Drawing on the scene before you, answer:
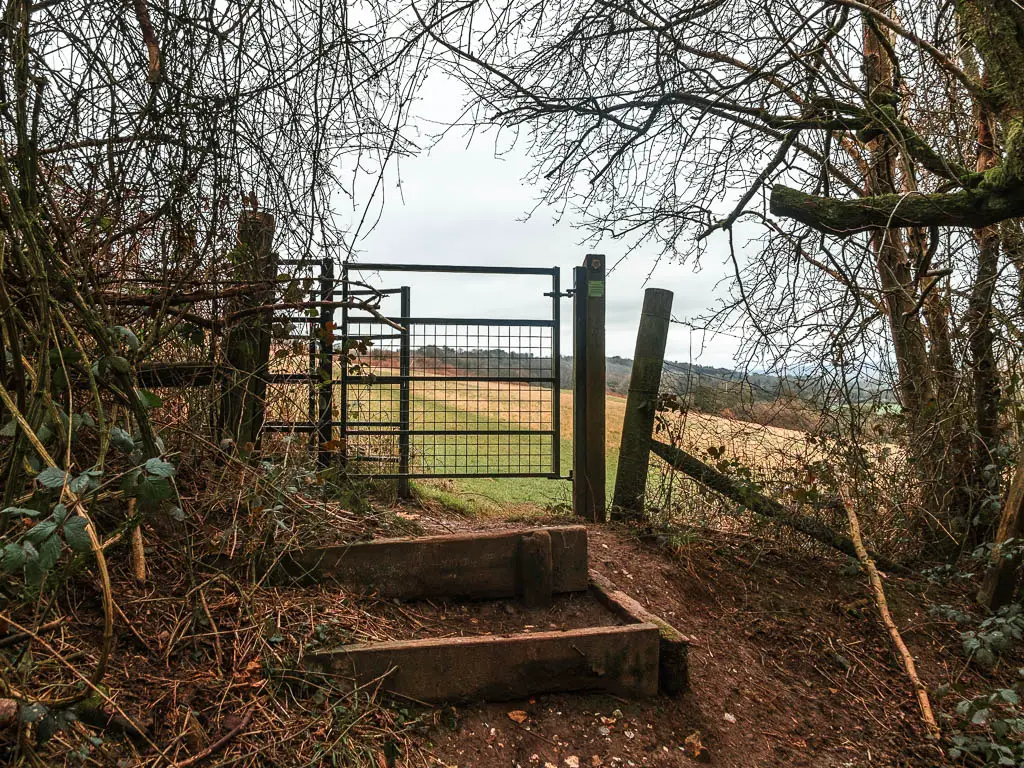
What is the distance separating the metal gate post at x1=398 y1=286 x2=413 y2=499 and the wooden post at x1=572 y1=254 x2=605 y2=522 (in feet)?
4.81

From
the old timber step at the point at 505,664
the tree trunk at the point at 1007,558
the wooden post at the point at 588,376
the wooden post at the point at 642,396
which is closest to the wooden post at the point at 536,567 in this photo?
the old timber step at the point at 505,664

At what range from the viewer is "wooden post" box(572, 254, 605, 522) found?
17.9 ft

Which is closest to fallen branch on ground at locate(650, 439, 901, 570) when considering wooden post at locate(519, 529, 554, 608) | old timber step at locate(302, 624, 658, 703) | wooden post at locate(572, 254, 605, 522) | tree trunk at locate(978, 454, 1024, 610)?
tree trunk at locate(978, 454, 1024, 610)

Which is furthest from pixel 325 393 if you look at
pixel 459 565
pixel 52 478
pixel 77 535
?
pixel 77 535

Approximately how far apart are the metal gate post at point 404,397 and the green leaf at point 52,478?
170 inches

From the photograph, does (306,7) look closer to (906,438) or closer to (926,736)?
(926,736)

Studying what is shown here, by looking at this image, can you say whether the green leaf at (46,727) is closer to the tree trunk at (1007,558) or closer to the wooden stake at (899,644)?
the wooden stake at (899,644)

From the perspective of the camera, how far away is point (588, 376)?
5477 mm

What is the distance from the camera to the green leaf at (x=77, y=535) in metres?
1.35

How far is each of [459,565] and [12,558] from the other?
2294mm

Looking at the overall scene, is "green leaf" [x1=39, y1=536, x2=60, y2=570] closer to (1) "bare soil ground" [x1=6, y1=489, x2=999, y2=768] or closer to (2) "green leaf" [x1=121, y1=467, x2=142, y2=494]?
(2) "green leaf" [x1=121, y1=467, x2=142, y2=494]

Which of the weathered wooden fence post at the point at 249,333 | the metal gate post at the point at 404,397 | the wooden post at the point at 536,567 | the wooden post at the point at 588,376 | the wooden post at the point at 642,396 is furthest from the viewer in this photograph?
the metal gate post at the point at 404,397

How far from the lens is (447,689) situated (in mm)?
2803

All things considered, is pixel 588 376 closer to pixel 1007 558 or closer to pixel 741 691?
pixel 741 691
